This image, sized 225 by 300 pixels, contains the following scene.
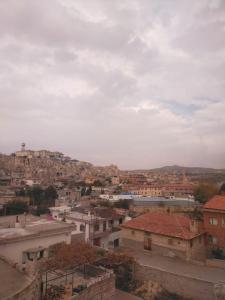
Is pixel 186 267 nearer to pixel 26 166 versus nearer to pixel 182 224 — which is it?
pixel 182 224

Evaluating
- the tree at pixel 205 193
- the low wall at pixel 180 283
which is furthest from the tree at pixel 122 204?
the low wall at pixel 180 283

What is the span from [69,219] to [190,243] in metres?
11.7

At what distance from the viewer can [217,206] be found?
2434cm

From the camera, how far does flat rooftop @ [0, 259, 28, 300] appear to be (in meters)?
8.91

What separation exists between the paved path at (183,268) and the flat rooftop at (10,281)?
1067 centimetres

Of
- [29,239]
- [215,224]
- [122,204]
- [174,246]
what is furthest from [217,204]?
[122,204]

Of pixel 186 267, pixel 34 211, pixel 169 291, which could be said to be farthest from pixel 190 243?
pixel 34 211

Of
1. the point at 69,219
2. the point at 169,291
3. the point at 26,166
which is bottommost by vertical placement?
the point at 169,291

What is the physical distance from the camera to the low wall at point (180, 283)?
1650cm

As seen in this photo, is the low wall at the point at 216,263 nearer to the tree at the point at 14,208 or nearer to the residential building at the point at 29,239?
the residential building at the point at 29,239

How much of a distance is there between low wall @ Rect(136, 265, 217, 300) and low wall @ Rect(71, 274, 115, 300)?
3492 mm

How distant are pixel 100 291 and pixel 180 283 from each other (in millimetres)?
5475

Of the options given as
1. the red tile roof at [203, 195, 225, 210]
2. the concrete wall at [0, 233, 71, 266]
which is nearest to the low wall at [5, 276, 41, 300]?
the concrete wall at [0, 233, 71, 266]

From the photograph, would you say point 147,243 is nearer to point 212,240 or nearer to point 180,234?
point 180,234
